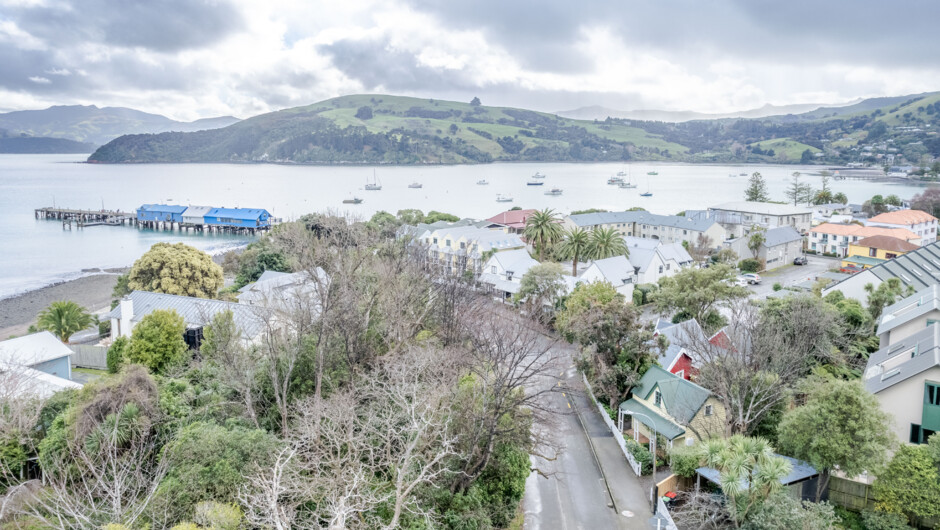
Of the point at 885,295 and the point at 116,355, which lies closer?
the point at 116,355

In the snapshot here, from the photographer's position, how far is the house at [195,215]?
A: 340 feet

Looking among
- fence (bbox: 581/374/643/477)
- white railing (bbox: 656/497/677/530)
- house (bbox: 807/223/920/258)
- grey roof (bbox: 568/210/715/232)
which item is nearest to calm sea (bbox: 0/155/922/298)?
grey roof (bbox: 568/210/715/232)

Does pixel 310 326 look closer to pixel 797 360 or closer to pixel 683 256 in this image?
pixel 797 360

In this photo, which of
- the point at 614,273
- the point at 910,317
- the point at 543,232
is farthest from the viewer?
the point at 543,232

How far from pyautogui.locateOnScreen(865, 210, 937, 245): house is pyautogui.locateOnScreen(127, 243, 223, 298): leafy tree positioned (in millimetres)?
69970

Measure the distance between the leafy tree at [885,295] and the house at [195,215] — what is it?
321ft

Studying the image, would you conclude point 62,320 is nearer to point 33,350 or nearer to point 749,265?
point 33,350

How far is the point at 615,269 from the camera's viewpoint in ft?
152

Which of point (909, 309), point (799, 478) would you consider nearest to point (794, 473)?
point (799, 478)

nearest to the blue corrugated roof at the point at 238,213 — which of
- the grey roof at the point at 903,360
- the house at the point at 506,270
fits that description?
the house at the point at 506,270

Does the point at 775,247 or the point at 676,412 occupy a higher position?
the point at 775,247

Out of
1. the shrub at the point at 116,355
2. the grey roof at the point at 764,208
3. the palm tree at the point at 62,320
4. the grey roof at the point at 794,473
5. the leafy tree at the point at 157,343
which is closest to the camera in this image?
the grey roof at the point at 794,473

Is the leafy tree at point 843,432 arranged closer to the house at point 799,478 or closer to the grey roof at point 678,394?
the house at point 799,478

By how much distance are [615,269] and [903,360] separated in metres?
23.4
